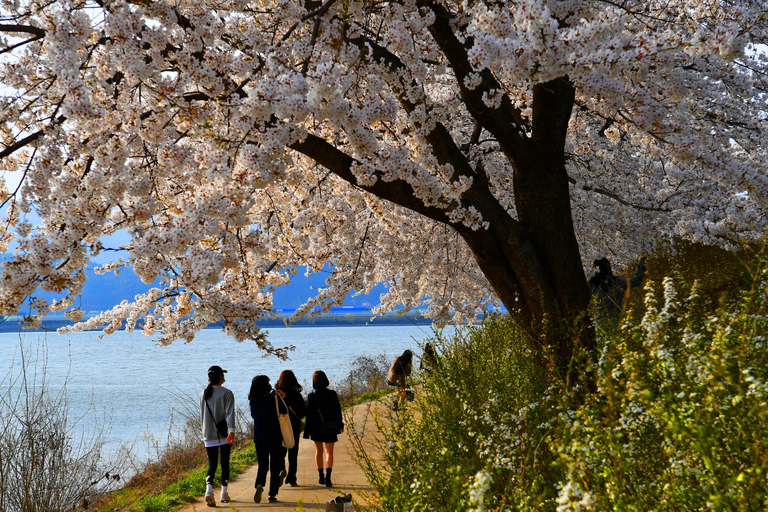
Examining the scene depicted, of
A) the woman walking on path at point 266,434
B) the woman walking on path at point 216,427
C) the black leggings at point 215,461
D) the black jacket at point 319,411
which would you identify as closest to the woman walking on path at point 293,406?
the black jacket at point 319,411

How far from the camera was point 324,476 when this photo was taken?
27.3 feet

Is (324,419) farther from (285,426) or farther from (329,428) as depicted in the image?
(285,426)

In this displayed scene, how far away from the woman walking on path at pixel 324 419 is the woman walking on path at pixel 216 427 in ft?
3.59

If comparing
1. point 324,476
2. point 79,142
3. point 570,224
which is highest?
point 79,142

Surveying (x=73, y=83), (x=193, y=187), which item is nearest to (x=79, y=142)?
(x=73, y=83)

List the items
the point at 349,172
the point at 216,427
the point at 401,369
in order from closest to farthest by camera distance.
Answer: the point at 349,172, the point at 216,427, the point at 401,369

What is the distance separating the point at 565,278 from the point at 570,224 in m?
0.64

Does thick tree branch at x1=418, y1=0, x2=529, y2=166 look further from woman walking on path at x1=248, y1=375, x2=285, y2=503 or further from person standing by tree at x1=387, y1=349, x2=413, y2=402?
person standing by tree at x1=387, y1=349, x2=413, y2=402

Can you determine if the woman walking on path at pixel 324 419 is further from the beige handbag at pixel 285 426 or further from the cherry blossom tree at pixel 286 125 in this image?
the cherry blossom tree at pixel 286 125

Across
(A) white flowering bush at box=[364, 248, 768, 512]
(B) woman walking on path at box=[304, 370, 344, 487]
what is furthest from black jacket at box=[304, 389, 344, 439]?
(A) white flowering bush at box=[364, 248, 768, 512]

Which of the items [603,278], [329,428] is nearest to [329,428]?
[329,428]

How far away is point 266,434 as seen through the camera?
24.8ft

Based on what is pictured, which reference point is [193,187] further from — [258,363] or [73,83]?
[258,363]

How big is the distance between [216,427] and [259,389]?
71 cm
